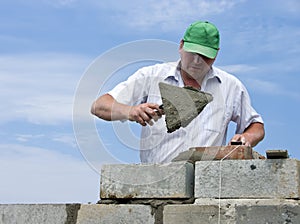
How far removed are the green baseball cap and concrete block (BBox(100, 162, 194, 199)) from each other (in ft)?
3.39

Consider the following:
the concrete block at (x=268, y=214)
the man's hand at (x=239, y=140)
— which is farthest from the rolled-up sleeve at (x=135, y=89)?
the concrete block at (x=268, y=214)

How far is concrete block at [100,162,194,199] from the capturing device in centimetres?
475

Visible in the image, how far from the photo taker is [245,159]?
4680mm

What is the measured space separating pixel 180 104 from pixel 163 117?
16 centimetres

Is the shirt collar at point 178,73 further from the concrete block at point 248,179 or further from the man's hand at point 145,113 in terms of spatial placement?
the concrete block at point 248,179

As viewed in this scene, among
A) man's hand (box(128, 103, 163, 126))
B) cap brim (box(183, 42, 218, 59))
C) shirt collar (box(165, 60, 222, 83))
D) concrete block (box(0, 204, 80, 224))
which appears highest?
cap brim (box(183, 42, 218, 59))

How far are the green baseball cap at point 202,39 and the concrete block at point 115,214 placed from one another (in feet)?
4.45

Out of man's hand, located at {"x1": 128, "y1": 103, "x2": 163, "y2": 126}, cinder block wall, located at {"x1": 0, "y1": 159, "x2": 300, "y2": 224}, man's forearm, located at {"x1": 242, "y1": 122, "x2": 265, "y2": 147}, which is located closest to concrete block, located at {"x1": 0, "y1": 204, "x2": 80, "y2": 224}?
cinder block wall, located at {"x1": 0, "y1": 159, "x2": 300, "y2": 224}

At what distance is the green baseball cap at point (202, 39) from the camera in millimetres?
5332

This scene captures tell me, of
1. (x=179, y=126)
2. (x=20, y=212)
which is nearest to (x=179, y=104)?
(x=179, y=126)

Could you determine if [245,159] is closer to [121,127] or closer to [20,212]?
[121,127]

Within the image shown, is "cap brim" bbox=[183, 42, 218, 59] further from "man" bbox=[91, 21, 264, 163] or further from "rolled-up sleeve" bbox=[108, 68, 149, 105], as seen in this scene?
"rolled-up sleeve" bbox=[108, 68, 149, 105]

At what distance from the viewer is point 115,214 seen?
493 cm

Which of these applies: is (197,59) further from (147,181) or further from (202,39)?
(147,181)
